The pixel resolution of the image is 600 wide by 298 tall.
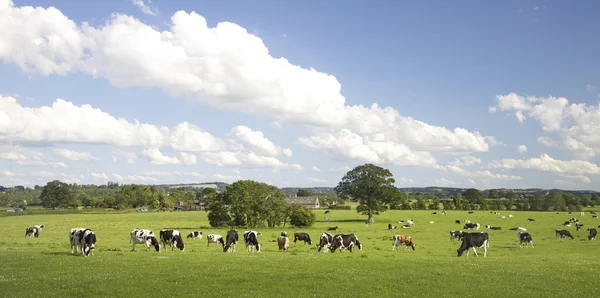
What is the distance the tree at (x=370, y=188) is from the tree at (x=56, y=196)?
408 feet

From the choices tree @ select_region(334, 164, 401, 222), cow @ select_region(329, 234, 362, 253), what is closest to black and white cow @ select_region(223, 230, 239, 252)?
cow @ select_region(329, 234, 362, 253)

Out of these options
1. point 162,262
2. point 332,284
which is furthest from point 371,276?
point 162,262

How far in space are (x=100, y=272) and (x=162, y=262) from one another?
4084mm

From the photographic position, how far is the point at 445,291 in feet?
61.8

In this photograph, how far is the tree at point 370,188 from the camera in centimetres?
9031

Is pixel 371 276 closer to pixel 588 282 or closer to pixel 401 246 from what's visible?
pixel 588 282

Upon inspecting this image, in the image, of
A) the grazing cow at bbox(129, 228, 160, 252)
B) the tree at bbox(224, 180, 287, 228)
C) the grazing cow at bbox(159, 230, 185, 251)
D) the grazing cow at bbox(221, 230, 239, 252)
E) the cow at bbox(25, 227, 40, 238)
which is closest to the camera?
the grazing cow at bbox(129, 228, 160, 252)

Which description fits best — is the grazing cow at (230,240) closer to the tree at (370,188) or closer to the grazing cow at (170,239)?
the grazing cow at (170,239)

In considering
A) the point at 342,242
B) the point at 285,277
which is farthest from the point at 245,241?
the point at 285,277

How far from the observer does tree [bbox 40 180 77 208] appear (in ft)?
554

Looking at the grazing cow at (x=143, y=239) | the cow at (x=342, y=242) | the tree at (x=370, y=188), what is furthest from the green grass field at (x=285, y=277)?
the tree at (x=370, y=188)

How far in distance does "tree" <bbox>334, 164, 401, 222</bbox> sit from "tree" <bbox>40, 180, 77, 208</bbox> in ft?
408

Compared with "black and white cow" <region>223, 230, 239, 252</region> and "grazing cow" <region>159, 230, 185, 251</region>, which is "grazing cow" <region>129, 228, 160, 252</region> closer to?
"grazing cow" <region>159, 230, 185, 251</region>

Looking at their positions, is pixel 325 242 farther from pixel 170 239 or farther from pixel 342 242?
pixel 170 239
